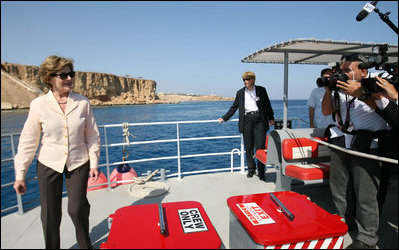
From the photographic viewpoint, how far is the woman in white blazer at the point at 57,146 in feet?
5.51

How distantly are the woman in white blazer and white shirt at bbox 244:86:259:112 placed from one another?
253 centimetres

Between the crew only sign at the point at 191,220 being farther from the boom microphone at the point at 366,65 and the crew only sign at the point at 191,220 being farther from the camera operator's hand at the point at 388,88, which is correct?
the boom microphone at the point at 366,65

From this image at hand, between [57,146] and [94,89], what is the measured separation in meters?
88.9

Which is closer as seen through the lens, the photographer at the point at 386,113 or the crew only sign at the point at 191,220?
the crew only sign at the point at 191,220

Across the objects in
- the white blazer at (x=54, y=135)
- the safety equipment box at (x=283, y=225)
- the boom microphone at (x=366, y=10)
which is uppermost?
the boom microphone at (x=366, y=10)

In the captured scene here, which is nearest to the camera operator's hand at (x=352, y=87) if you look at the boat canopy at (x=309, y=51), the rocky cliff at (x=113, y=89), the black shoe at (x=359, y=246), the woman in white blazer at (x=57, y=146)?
the boat canopy at (x=309, y=51)

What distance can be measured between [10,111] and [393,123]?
2.49m

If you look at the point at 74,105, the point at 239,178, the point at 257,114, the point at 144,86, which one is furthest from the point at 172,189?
the point at 144,86

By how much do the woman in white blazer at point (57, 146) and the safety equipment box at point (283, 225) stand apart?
1.17m

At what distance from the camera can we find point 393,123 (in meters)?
1.90

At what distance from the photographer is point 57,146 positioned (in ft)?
5.75

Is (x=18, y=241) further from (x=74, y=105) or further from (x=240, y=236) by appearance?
(x=240, y=236)

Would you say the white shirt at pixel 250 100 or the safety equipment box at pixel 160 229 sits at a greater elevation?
the white shirt at pixel 250 100

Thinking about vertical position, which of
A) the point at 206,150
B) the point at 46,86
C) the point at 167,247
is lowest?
the point at 206,150
